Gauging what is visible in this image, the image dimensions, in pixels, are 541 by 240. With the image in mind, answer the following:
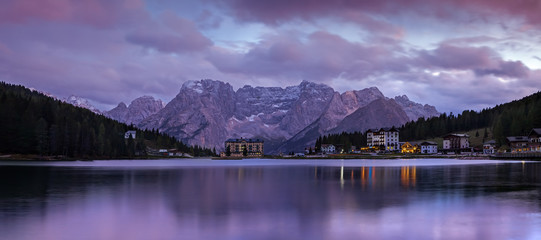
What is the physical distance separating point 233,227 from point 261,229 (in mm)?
1752

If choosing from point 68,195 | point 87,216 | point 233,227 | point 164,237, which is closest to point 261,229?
point 233,227

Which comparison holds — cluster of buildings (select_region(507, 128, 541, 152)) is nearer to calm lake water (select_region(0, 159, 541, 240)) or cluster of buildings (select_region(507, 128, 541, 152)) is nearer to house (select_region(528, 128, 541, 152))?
house (select_region(528, 128, 541, 152))

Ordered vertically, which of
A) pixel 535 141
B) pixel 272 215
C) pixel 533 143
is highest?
pixel 535 141

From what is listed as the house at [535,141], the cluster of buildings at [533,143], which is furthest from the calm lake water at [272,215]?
the cluster of buildings at [533,143]

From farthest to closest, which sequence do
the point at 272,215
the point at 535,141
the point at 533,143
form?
the point at 535,141 → the point at 533,143 → the point at 272,215

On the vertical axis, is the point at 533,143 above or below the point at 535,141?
below

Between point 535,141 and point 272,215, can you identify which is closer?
point 272,215

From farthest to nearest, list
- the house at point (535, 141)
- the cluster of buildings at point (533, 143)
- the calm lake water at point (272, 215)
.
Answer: the cluster of buildings at point (533, 143)
the house at point (535, 141)
the calm lake water at point (272, 215)

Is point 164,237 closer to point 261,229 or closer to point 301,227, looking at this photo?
point 261,229

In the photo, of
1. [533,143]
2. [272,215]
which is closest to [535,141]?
[533,143]

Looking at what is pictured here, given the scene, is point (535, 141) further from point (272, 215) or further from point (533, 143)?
point (272, 215)

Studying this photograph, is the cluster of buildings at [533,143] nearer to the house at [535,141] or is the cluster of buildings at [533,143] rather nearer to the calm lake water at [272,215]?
the house at [535,141]

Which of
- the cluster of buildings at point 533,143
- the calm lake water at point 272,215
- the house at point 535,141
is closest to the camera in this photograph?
the calm lake water at point 272,215

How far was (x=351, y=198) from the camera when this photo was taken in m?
40.9
